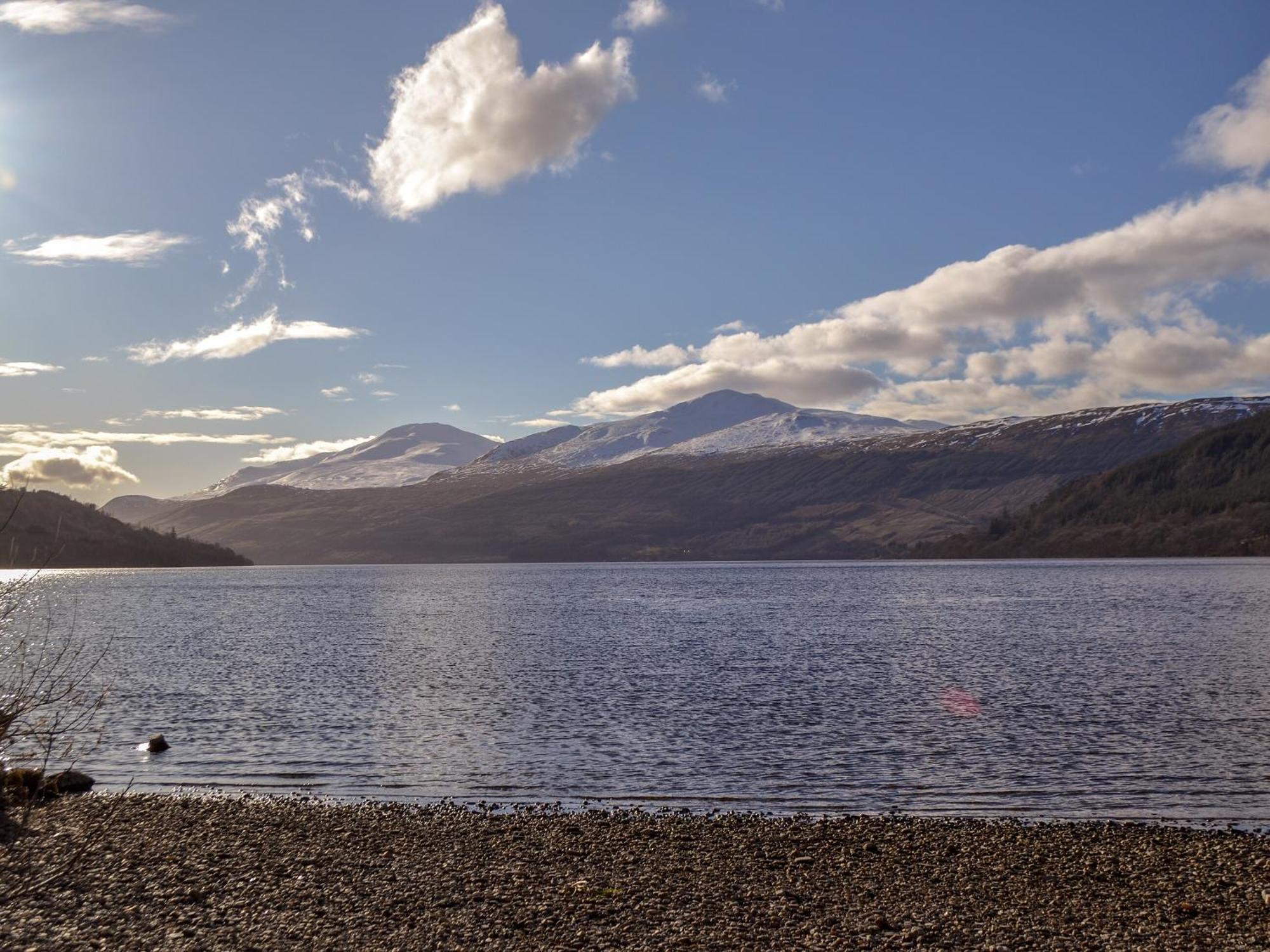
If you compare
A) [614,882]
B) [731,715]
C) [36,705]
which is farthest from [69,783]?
[731,715]

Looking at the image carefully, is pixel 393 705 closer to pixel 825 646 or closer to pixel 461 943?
pixel 461 943

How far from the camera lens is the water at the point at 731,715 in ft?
116

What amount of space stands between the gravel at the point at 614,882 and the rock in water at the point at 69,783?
313cm

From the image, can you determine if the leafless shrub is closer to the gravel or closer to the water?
the water

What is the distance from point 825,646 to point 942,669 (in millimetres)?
20249

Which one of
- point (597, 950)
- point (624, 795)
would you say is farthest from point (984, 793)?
point (597, 950)

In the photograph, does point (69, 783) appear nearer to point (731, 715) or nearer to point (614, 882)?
point (614, 882)

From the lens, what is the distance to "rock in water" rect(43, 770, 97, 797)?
33312 mm

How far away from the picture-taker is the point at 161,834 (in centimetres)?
2844

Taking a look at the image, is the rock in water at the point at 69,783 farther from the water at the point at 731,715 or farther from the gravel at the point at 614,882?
the gravel at the point at 614,882

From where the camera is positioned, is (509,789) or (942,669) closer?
(509,789)

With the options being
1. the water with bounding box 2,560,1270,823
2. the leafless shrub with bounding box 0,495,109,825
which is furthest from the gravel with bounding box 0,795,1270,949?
the water with bounding box 2,560,1270,823

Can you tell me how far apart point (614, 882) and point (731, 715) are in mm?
28024

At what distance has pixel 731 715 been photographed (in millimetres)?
50781
